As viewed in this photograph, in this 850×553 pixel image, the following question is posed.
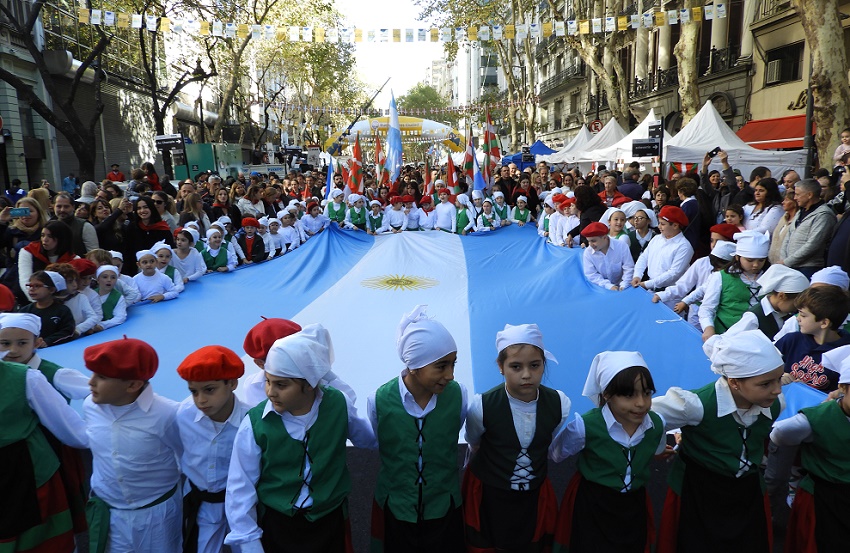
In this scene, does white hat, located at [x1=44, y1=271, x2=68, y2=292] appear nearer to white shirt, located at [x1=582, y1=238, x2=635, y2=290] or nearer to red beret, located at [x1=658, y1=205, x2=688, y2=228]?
white shirt, located at [x1=582, y1=238, x2=635, y2=290]

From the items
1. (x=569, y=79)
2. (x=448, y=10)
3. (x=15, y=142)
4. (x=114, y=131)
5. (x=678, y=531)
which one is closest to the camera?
(x=678, y=531)

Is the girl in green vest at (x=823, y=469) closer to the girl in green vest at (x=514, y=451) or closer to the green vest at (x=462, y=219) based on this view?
the girl in green vest at (x=514, y=451)

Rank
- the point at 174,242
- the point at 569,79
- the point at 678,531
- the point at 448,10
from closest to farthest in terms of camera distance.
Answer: the point at 678,531 → the point at 174,242 → the point at 448,10 → the point at 569,79

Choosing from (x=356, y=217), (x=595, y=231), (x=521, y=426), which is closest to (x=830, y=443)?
(x=521, y=426)

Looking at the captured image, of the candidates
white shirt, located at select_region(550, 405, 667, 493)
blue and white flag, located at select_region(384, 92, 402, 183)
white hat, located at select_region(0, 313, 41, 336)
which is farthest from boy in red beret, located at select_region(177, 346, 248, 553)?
blue and white flag, located at select_region(384, 92, 402, 183)

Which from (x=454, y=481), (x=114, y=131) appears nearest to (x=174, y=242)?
(x=454, y=481)

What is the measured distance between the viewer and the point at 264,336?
3146 millimetres

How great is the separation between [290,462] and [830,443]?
7.47ft

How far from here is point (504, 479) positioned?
8.98 feet

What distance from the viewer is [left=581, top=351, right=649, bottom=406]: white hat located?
8.46 ft

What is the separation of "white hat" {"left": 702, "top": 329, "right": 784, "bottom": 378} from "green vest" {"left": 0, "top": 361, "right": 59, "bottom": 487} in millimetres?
3007

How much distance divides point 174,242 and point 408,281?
2944mm

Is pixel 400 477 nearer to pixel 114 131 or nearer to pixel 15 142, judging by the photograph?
pixel 15 142

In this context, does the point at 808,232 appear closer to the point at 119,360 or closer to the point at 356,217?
the point at 119,360
